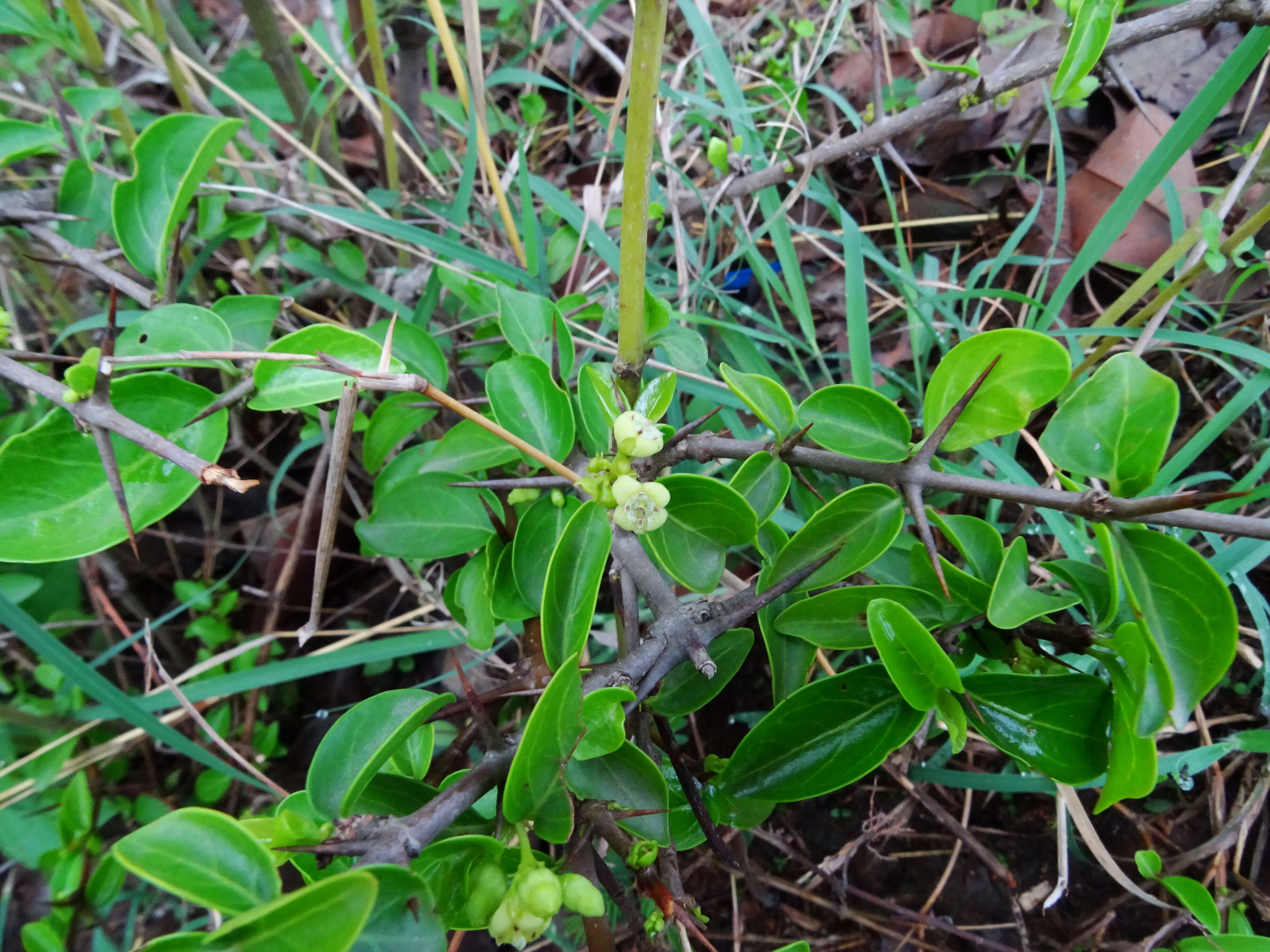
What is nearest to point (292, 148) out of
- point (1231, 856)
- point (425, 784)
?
point (425, 784)

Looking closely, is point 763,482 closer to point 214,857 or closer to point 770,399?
point 770,399

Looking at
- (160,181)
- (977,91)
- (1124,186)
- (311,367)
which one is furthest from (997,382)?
(1124,186)

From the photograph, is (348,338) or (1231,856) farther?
(1231,856)

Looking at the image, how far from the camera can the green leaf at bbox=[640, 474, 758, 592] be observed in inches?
30.1

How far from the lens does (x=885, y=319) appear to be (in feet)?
5.41

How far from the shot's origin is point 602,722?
0.63 m

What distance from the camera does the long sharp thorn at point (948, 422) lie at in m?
0.68

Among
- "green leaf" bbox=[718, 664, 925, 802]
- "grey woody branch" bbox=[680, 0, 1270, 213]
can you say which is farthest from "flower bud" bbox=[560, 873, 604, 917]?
"grey woody branch" bbox=[680, 0, 1270, 213]

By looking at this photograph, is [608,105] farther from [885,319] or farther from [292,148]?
[885,319]

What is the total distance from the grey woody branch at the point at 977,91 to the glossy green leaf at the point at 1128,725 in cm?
92

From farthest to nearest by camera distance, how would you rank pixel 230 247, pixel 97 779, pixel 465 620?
1. pixel 230 247
2. pixel 97 779
3. pixel 465 620

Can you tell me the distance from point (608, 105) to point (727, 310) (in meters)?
1.04

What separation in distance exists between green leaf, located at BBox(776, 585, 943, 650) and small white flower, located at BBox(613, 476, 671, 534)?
0.21 m

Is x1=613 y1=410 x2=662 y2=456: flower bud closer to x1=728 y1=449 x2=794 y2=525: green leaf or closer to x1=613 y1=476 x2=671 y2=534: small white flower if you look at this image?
x1=613 y1=476 x2=671 y2=534: small white flower
